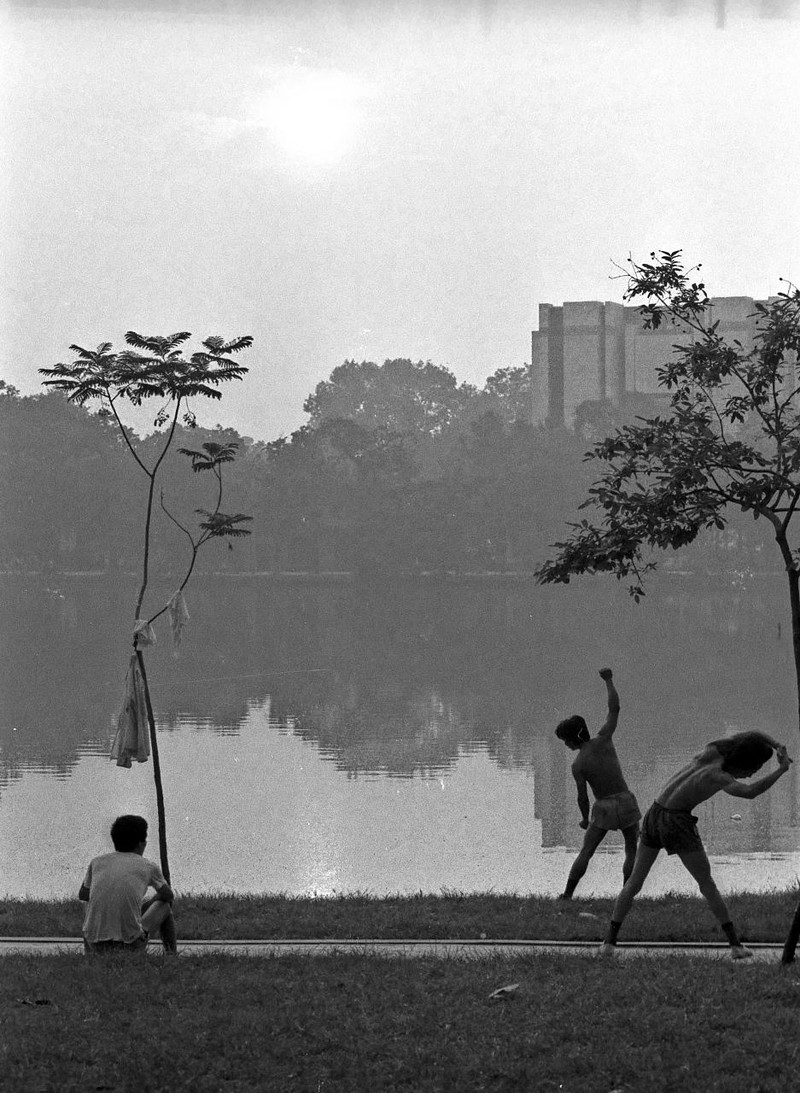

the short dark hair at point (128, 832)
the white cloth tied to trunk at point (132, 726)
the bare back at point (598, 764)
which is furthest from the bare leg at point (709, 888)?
the white cloth tied to trunk at point (132, 726)

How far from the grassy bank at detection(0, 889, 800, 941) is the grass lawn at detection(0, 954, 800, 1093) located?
139cm

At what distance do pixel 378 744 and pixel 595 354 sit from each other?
87096mm

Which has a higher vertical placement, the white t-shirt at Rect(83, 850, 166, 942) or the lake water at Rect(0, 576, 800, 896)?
the white t-shirt at Rect(83, 850, 166, 942)

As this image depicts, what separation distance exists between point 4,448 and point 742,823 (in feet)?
272

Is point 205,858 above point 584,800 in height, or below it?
below

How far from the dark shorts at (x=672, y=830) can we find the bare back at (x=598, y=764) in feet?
8.36

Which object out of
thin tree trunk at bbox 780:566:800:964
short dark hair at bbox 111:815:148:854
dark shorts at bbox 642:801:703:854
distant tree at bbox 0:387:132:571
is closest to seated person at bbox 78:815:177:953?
short dark hair at bbox 111:815:148:854

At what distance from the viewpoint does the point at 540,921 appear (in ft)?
29.6

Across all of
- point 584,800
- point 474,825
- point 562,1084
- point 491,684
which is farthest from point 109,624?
point 562,1084

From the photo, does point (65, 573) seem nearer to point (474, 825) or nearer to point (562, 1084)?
point (474, 825)

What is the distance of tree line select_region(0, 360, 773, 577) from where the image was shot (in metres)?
89.5

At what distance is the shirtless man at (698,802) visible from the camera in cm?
699

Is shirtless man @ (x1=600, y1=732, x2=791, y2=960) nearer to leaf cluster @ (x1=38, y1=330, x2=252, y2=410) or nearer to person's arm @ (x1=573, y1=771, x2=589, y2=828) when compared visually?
person's arm @ (x1=573, y1=771, x2=589, y2=828)

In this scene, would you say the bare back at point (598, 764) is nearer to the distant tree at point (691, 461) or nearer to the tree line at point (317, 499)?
the distant tree at point (691, 461)
